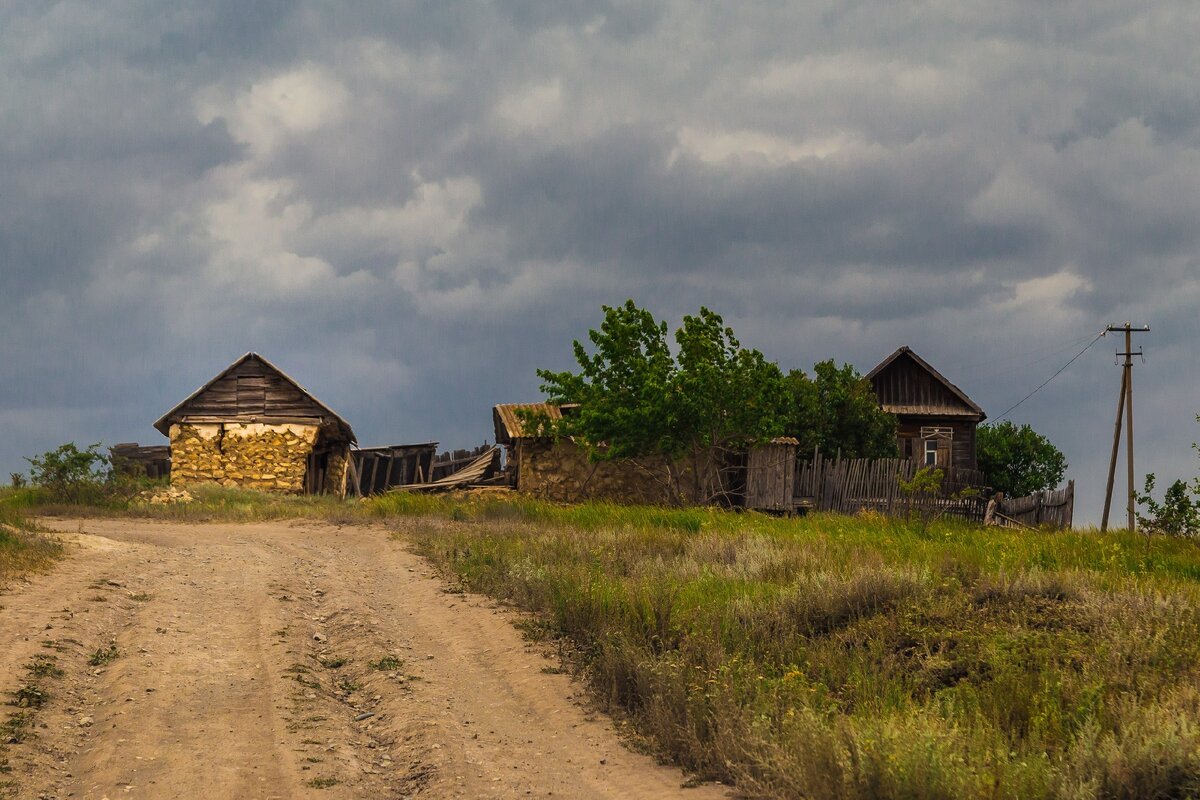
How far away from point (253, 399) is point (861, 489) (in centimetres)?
2292

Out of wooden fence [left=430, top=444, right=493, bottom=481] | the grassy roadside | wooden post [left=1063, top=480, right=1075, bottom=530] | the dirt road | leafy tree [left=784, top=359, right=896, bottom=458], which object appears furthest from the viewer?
wooden fence [left=430, top=444, right=493, bottom=481]

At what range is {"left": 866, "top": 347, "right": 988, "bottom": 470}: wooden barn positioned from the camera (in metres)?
44.2

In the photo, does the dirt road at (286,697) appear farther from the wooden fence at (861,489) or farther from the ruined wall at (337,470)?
the ruined wall at (337,470)

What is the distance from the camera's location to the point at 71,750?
763cm

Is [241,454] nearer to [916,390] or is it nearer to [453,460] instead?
[453,460]

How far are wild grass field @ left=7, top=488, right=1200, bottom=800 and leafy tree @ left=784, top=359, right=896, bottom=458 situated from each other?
22188 mm

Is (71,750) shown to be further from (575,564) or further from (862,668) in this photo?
(575,564)

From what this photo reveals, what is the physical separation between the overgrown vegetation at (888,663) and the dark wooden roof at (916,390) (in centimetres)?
2962

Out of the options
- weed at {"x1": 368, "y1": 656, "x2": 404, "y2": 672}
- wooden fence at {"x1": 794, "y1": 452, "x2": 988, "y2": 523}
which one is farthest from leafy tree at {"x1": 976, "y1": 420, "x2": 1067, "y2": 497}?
weed at {"x1": 368, "y1": 656, "x2": 404, "y2": 672}

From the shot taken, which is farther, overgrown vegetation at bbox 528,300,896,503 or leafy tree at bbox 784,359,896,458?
leafy tree at bbox 784,359,896,458

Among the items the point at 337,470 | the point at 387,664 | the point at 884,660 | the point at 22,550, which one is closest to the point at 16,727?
the point at 387,664

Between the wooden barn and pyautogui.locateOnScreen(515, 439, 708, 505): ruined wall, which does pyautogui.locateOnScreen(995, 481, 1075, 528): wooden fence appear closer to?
pyautogui.locateOnScreen(515, 439, 708, 505): ruined wall

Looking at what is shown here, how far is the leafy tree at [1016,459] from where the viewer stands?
2108 inches

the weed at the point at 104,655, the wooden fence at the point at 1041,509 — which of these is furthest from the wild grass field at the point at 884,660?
the wooden fence at the point at 1041,509
